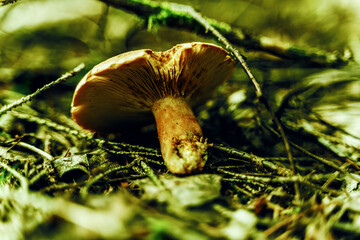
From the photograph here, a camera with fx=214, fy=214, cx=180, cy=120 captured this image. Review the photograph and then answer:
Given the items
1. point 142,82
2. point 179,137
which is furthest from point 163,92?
point 179,137

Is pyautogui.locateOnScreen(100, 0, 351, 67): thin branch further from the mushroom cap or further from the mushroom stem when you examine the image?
the mushroom stem

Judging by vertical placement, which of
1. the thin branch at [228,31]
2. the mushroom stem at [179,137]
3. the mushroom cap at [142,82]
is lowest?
the mushroom stem at [179,137]

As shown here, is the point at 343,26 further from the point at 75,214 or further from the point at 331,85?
the point at 75,214

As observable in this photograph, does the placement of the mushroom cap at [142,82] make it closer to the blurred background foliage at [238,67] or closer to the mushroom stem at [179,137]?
the mushroom stem at [179,137]

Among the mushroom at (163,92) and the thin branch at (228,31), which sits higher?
the thin branch at (228,31)

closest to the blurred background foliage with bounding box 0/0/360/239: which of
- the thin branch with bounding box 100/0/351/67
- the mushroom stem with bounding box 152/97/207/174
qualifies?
the thin branch with bounding box 100/0/351/67

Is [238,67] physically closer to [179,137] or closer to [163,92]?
[163,92]

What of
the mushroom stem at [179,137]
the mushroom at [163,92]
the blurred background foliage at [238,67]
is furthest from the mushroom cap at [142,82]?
the blurred background foliage at [238,67]
